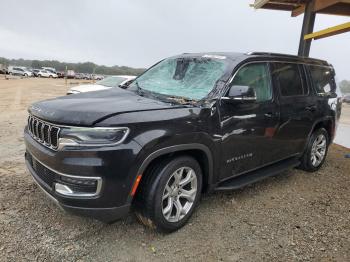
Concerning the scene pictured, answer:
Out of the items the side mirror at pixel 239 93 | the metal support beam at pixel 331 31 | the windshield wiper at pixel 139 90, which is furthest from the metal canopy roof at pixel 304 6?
the windshield wiper at pixel 139 90

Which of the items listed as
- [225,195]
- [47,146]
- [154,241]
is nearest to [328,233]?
[225,195]

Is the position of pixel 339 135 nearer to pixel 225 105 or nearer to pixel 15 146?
pixel 225 105

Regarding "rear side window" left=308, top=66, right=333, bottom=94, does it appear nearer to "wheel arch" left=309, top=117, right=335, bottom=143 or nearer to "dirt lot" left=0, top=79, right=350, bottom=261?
"wheel arch" left=309, top=117, right=335, bottom=143

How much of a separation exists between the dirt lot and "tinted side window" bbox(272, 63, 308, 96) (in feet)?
4.85

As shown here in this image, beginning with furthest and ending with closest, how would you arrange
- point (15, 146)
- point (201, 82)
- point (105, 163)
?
1. point (15, 146)
2. point (201, 82)
3. point (105, 163)

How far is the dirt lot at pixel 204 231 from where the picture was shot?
301 centimetres

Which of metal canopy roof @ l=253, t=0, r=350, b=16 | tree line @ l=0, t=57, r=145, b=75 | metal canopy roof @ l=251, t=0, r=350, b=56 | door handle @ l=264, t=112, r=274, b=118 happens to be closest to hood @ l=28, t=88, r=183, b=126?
door handle @ l=264, t=112, r=274, b=118

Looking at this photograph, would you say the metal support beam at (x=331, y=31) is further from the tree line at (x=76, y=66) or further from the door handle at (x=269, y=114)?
the tree line at (x=76, y=66)

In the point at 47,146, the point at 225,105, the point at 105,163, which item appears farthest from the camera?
the point at 225,105

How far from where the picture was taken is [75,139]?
2.71 meters

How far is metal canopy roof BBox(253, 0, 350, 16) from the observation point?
8484 mm

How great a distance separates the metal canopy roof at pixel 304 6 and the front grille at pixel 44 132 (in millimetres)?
7974

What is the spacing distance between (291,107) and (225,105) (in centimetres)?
150

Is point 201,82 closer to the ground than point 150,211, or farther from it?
farther from it
